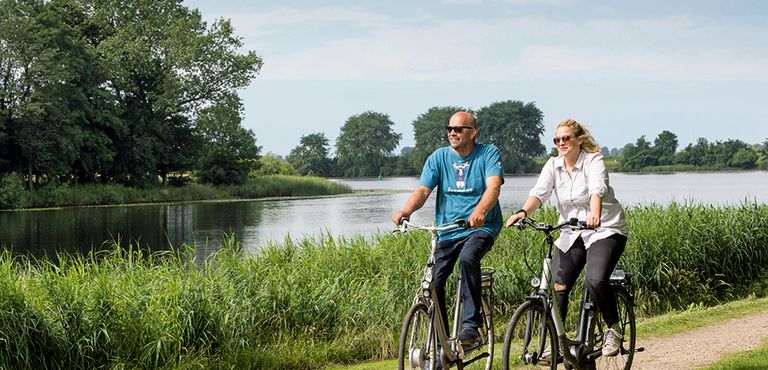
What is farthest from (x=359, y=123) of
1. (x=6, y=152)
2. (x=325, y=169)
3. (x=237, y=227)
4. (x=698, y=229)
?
(x=698, y=229)

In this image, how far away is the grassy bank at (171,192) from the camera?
41812 millimetres

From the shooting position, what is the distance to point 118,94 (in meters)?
49.5

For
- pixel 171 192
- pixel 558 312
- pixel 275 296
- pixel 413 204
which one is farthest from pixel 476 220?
pixel 171 192

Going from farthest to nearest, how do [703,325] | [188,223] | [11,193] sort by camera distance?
[11,193], [188,223], [703,325]

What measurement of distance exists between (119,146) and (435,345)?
45.9 metres

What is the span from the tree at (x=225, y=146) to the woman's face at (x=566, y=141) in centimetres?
4744

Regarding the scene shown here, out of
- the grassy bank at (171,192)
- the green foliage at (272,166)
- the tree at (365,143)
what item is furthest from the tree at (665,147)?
the grassy bank at (171,192)

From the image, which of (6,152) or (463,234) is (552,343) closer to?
(463,234)

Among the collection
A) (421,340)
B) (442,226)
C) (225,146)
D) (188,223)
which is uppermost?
(225,146)

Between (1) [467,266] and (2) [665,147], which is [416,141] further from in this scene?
(1) [467,266]

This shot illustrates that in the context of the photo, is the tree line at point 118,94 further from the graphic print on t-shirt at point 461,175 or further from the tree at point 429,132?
the tree at point 429,132

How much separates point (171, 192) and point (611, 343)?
1791 inches

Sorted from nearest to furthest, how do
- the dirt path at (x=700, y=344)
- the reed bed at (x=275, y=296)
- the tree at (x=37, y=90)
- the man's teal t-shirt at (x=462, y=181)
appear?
the man's teal t-shirt at (x=462, y=181)
the dirt path at (x=700, y=344)
the reed bed at (x=275, y=296)
the tree at (x=37, y=90)

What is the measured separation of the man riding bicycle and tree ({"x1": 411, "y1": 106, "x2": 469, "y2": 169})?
338ft
